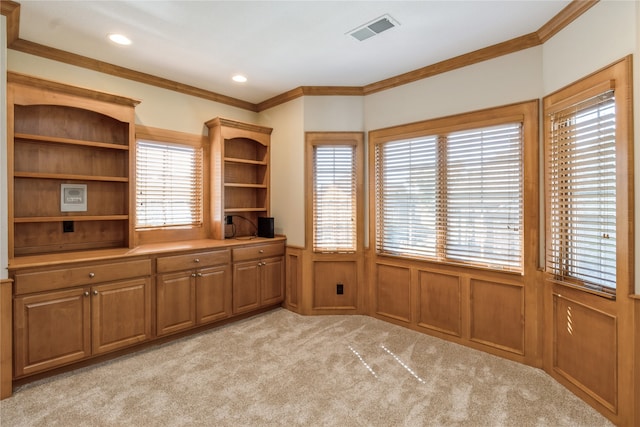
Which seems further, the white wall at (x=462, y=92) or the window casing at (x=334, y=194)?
the window casing at (x=334, y=194)

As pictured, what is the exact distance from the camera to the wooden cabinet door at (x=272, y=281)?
13.4ft

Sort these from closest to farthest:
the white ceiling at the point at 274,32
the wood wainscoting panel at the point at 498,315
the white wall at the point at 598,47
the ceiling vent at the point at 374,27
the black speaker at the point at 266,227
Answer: the white wall at the point at 598,47 → the white ceiling at the point at 274,32 → the ceiling vent at the point at 374,27 → the wood wainscoting panel at the point at 498,315 → the black speaker at the point at 266,227

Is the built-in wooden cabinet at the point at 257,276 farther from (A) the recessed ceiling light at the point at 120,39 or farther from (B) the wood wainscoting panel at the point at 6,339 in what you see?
(A) the recessed ceiling light at the point at 120,39

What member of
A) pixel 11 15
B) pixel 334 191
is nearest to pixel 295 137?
pixel 334 191

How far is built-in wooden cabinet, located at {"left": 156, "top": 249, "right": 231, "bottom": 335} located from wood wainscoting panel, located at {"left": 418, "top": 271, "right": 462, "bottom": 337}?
7.07 feet

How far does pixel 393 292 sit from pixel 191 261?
226cm

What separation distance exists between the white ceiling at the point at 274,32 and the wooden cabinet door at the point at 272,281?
2265mm

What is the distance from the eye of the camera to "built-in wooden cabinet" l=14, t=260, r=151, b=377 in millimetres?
2424

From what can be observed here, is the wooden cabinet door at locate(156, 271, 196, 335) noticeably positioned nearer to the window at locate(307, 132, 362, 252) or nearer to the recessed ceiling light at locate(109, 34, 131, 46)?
the window at locate(307, 132, 362, 252)

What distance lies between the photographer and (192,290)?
338 centimetres

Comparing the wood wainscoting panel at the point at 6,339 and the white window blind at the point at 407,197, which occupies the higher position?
the white window blind at the point at 407,197

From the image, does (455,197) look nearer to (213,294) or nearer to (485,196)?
(485,196)

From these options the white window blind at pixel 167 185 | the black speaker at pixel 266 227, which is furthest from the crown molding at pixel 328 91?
the black speaker at pixel 266 227

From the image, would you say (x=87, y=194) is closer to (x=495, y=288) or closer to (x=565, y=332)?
(x=495, y=288)
